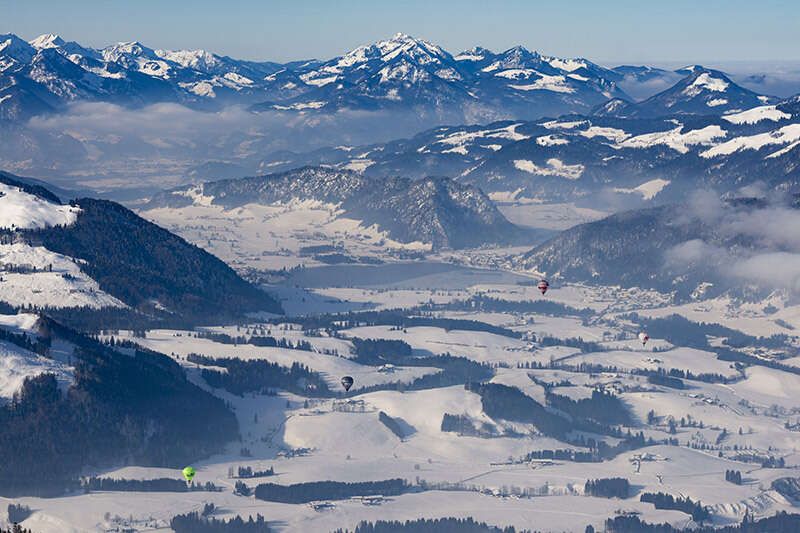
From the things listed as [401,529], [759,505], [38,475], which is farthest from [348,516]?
[759,505]

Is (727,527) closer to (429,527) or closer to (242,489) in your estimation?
(429,527)

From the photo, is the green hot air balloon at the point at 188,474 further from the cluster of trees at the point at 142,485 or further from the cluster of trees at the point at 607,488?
the cluster of trees at the point at 607,488

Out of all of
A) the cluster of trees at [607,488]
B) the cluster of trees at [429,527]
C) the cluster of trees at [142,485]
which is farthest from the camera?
the cluster of trees at [607,488]

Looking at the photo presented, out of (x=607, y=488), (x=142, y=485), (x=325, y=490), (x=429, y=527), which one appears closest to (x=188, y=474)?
(x=142, y=485)

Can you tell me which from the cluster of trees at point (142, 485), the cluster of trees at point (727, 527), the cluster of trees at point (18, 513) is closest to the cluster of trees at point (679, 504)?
the cluster of trees at point (727, 527)

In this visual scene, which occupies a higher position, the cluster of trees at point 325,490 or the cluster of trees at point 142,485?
the cluster of trees at point 142,485

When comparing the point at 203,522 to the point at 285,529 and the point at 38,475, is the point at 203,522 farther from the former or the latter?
the point at 38,475

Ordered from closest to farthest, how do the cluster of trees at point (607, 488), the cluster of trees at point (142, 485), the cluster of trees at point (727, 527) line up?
the cluster of trees at point (727, 527)
the cluster of trees at point (142, 485)
the cluster of trees at point (607, 488)

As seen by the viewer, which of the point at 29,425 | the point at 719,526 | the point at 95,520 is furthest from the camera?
the point at 29,425
